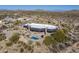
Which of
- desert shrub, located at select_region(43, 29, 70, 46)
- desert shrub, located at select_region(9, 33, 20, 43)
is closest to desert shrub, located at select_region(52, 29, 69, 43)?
desert shrub, located at select_region(43, 29, 70, 46)

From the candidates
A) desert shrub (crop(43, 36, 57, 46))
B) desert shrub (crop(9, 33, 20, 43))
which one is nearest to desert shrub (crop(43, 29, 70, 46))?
desert shrub (crop(43, 36, 57, 46))

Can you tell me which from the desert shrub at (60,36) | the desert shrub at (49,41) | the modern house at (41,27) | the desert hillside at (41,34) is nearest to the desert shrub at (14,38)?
the desert hillside at (41,34)

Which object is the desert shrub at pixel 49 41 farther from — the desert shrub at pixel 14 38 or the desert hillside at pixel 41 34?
the desert shrub at pixel 14 38

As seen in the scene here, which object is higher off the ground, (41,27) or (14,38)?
(41,27)

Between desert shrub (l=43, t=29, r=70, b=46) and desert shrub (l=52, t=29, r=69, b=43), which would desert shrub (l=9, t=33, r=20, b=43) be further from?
desert shrub (l=52, t=29, r=69, b=43)

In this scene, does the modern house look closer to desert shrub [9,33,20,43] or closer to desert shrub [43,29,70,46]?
desert shrub [43,29,70,46]

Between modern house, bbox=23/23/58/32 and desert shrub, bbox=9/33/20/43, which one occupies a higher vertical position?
modern house, bbox=23/23/58/32

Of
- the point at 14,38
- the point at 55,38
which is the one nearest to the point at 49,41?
the point at 55,38

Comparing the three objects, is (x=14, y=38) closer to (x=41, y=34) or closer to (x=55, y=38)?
(x=41, y=34)

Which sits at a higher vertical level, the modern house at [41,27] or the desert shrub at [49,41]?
the modern house at [41,27]

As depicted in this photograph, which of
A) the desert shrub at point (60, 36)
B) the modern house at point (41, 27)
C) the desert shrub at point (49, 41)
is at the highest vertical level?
the modern house at point (41, 27)

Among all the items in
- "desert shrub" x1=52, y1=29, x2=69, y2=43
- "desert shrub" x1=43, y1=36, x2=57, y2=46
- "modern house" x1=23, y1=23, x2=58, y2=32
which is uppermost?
"modern house" x1=23, y1=23, x2=58, y2=32
